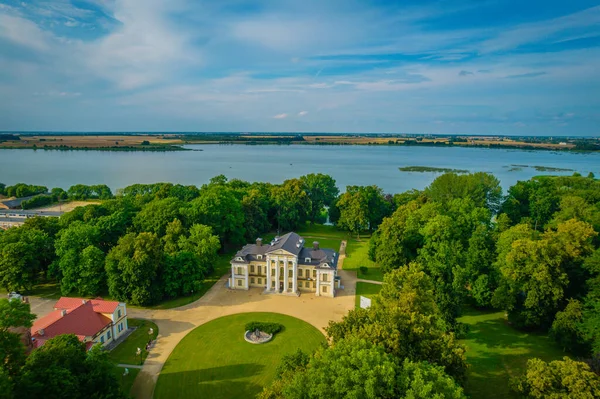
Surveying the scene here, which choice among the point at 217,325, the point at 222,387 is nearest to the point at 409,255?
the point at 217,325

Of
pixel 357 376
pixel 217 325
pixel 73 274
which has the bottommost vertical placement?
pixel 217 325

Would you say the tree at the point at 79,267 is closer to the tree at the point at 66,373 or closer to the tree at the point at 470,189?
the tree at the point at 66,373

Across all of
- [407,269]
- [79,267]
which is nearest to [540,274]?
[407,269]

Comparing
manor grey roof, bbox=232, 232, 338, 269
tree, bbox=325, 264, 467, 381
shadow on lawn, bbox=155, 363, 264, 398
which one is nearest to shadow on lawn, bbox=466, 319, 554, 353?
tree, bbox=325, 264, 467, 381

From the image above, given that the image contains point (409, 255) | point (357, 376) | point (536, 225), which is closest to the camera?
point (357, 376)

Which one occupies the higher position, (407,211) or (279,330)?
(407,211)

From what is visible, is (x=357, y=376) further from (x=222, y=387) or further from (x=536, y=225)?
(x=536, y=225)

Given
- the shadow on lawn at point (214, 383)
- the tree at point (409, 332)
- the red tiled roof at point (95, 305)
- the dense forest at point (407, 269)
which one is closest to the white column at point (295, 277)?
the dense forest at point (407, 269)
